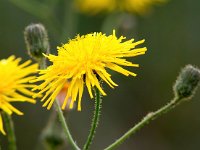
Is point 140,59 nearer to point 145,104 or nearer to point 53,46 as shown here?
point 145,104

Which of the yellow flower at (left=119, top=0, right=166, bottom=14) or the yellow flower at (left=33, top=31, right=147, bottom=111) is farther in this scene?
the yellow flower at (left=119, top=0, right=166, bottom=14)

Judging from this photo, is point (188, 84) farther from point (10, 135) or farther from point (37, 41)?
point (10, 135)

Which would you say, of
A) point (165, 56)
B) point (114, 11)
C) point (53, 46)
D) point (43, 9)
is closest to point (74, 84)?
point (43, 9)

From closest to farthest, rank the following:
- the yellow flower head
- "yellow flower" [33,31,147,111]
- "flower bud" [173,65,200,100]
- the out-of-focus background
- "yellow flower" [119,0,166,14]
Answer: "yellow flower" [33,31,147,111]
"flower bud" [173,65,200,100]
"yellow flower" [119,0,166,14]
the yellow flower head
the out-of-focus background

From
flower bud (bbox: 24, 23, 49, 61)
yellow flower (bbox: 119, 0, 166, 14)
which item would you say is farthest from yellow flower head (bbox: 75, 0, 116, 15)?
flower bud (bbox: 24, 23, 49, 61)

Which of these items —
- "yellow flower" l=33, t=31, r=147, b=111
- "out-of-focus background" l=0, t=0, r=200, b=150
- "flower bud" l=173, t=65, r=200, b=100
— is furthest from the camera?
"out-of-focus background" l=0, t=0, r=200, b=150

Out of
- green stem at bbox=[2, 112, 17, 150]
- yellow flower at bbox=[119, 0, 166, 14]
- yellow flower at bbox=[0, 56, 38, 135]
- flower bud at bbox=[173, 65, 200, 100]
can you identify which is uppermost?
yellow flower at bbox=[119, 0, 166, 14]

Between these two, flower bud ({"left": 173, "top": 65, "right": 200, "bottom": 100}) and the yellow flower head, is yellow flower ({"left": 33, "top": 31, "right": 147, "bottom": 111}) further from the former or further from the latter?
the yellow flower head
